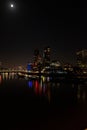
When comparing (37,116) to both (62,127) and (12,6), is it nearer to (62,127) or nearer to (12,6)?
(62,127)

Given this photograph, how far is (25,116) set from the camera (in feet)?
52.6

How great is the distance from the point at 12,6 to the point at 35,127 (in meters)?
7.90

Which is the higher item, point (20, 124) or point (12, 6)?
point (12, 6)

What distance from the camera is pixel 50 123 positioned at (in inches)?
529

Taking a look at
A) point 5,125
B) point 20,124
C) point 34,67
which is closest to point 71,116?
point 20,124

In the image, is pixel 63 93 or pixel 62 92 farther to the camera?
pixel 62 92

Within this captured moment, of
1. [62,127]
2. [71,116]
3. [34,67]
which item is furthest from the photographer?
[34,67]

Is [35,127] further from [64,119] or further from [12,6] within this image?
[12,6]

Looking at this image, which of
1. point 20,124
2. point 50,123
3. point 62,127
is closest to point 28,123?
point 20,124

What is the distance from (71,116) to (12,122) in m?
3.72

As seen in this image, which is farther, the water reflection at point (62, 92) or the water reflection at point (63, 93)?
the water reflection at point (63, 93)

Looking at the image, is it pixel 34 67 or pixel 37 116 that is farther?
pixel 34 67

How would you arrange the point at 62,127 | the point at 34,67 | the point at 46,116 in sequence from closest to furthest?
the point at 62,127 → the point at 46,116 → the point at 34,67

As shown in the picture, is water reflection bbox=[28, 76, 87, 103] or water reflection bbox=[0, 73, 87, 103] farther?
water reflection bbox=[28, 76, 87, 103]
